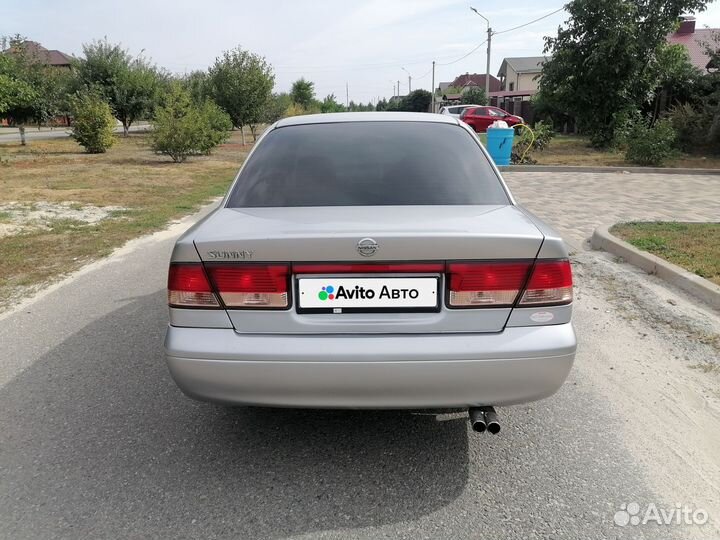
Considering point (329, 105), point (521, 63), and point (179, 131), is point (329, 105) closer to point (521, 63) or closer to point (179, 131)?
point (521, 63)

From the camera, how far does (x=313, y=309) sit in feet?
7.70

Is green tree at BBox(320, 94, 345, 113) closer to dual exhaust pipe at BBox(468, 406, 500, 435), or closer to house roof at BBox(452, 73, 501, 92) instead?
house roof at BBox(452, 73, 501, 92)

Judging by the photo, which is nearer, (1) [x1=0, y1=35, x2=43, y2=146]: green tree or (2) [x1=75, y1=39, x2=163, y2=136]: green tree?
(1) [x1=0, y1=35, x2=43, y2=146]: green tree

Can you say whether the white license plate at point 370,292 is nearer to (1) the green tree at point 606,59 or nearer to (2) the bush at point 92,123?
(1) the green tree at point 606,59

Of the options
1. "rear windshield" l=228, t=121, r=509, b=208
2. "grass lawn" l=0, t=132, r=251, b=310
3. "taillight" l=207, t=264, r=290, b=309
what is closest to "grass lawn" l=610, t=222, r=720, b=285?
"rear windshield" l=228, t=121, r=509, b=208

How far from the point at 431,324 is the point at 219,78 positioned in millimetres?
28499

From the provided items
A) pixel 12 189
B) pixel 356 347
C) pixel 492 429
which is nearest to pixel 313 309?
pixel 356 347

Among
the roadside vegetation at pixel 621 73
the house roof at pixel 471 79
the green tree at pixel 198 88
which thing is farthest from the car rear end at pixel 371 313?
the house roof at pixel 471 79

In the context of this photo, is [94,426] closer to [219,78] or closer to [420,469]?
[420,469]

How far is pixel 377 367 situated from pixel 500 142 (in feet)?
47.6

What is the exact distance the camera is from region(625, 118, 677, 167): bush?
51.9 ft

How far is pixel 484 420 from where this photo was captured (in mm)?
2369

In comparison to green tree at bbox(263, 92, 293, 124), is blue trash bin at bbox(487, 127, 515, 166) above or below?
below

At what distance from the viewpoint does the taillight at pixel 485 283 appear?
2.31 m
